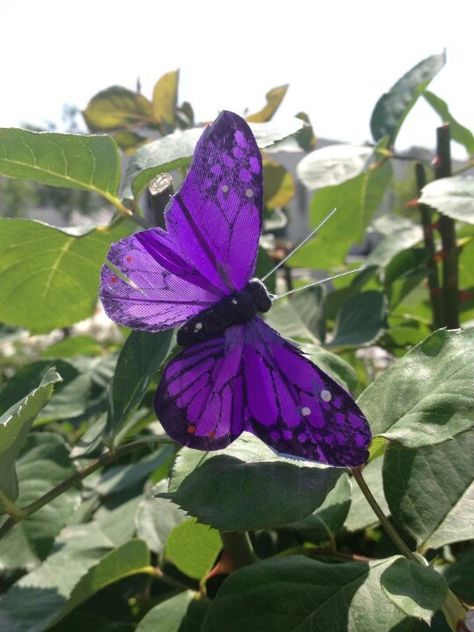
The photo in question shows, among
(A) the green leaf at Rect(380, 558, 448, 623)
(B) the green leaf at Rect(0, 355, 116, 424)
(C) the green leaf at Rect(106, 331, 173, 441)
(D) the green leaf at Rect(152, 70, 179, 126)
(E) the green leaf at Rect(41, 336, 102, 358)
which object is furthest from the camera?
Answer: (E) the green leaf at Rect(41, 336, 102, 358)

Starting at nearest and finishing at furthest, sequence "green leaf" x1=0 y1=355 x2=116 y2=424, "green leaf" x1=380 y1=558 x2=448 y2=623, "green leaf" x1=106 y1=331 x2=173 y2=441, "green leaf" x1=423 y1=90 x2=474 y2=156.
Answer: "green leaf" x1=380 y1=558 x2=448 y2=623, "green leaf" x1=106 y1=331 x2=173 y2=441, "green leaf" x1=0 y1=355 x2=116 y2=424, "green leaf" x1=423 y1=90 x2=474 y2=156

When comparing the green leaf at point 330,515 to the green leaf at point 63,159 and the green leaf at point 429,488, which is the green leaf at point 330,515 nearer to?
the green leaf at point 429,488

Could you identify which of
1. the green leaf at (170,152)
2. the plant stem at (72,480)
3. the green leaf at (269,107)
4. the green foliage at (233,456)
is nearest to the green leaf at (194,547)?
the green foliage at (233,456)

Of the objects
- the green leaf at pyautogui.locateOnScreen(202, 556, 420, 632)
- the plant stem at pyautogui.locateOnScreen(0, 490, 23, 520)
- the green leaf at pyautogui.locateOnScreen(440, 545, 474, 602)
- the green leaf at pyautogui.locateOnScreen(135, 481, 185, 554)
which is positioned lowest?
the green leaf at pyautogui.locateOnScreen(135, 481, 185, 554)

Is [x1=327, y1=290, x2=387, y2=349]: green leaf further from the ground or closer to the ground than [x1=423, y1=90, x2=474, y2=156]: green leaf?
closer to the ground

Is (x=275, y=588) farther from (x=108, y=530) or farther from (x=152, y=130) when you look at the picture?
(x=152, y=130)

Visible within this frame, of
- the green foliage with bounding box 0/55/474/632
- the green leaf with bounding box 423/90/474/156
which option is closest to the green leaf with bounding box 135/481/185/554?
the green foliage with bounding box 0/55/474/632

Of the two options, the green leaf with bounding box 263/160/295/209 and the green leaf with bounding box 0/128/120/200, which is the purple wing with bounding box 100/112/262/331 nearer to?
the green leaf with bounding box 0/128/120/200
